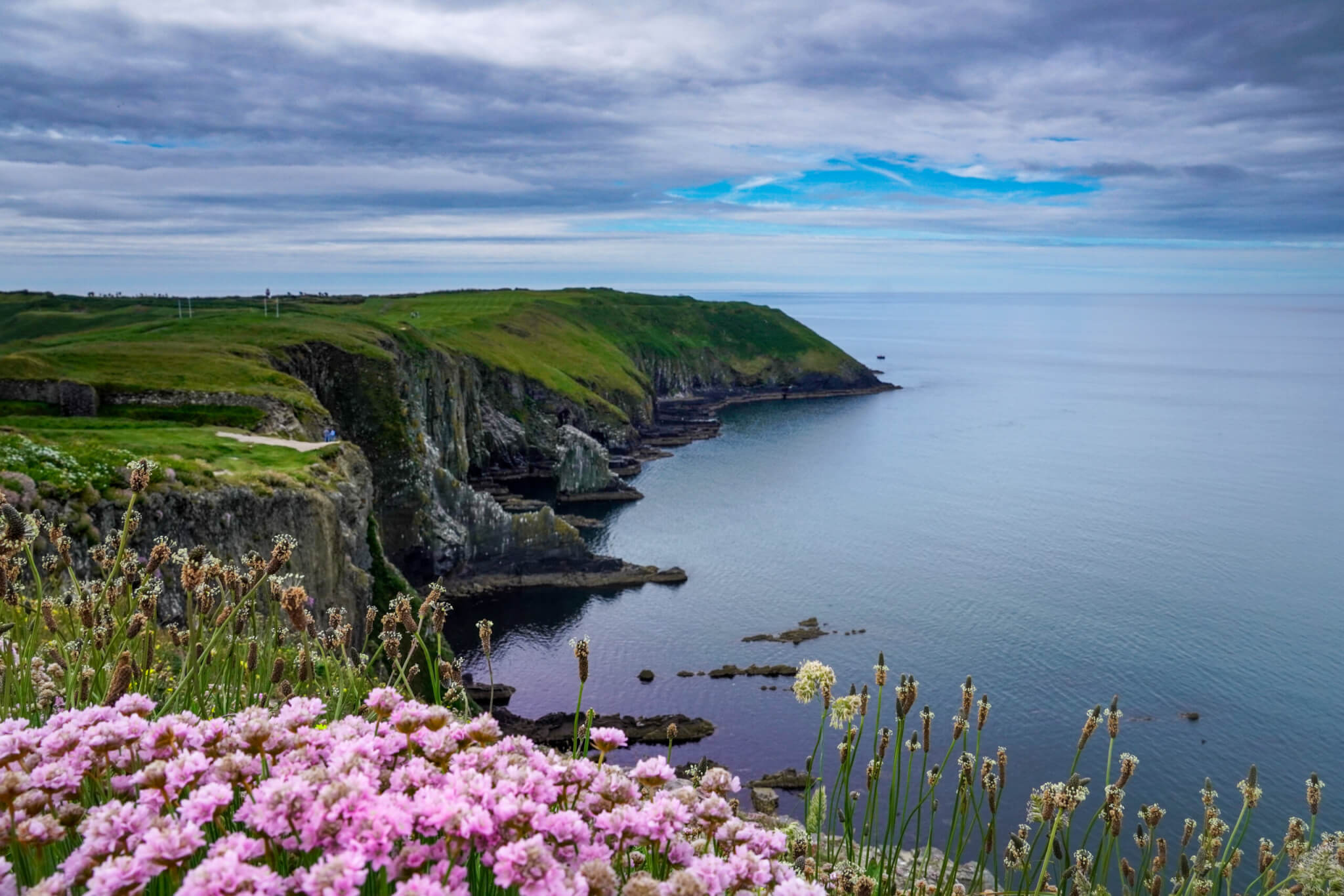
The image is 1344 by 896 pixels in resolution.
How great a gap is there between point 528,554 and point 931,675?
34.0 metres

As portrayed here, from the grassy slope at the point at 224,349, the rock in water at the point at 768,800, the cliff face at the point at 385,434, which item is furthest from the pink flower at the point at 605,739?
the rock in water at the point at 768,800

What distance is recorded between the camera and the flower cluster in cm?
366

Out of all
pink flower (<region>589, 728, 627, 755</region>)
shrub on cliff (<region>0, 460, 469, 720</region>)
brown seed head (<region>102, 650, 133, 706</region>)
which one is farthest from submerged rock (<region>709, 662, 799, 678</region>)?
pink flower (<region>589, 728, 627, 755</region>)

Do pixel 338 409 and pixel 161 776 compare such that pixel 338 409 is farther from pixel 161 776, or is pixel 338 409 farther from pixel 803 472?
pixel 161 776

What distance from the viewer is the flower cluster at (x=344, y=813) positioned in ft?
12.0

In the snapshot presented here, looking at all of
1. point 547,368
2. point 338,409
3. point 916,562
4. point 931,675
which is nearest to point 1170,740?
point 931,675

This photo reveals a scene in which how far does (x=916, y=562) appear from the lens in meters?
84.8

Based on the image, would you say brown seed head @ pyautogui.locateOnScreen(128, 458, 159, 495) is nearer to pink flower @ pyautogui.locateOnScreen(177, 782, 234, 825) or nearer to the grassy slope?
pink flower @ pyautogui.locateOnScreen(177, 782, 234, 825)

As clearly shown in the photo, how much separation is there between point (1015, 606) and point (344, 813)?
2940 inches

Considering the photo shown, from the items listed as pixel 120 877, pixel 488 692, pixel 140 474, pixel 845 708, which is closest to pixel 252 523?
pixel 488 692

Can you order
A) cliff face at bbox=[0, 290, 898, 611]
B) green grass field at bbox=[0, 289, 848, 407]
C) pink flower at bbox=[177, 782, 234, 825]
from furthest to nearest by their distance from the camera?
green grass field at bbox=[0, 289, 848, 407] → cliff face at bbox=[0, 290, 898, 611] → pink flower at bbox=[177, 782, 234, 825]

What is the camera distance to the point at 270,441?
46281 millimetres

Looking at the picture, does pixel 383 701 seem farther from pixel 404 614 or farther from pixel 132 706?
pixel 404 614

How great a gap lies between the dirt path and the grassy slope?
3.67ft
